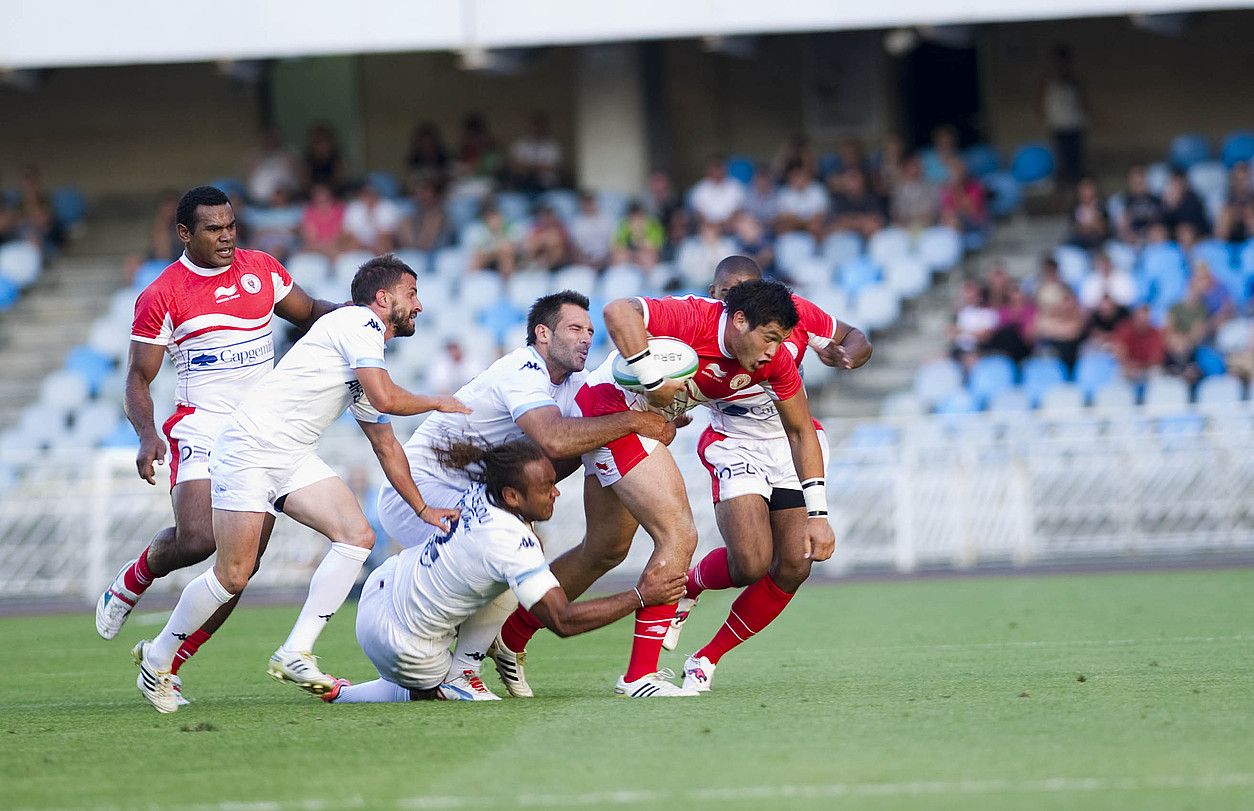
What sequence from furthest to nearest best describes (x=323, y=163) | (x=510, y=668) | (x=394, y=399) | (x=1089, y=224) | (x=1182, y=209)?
(x=323, y=163) → (x=1089, y=224) → (x=1182, y=209) → (x=510, y=668) → (x=394, y=399)

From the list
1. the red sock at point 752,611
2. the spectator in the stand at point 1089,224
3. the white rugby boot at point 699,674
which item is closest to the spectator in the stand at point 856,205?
the spectator in the stand at point 1089,224

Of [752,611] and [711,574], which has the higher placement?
[711,574]

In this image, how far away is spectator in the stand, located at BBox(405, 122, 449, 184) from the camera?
21828mm

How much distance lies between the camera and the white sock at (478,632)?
7508 mm

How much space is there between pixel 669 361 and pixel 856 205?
13228mm

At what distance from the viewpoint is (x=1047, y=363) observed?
17.3 m

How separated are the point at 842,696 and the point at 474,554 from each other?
166cm

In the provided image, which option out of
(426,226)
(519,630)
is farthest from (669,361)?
(426,226)

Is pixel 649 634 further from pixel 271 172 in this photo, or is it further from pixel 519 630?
pixel 271 172

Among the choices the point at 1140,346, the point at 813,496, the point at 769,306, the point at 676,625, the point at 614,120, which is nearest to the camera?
the point at 769,306

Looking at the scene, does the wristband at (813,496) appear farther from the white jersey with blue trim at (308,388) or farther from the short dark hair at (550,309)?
the white jersey with blue trim at (308,388)

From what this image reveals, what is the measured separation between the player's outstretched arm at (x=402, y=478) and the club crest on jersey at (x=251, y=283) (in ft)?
3.59

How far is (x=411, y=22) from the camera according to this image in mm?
19906

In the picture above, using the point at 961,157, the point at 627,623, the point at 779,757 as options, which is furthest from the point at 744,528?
the point at 961,157
